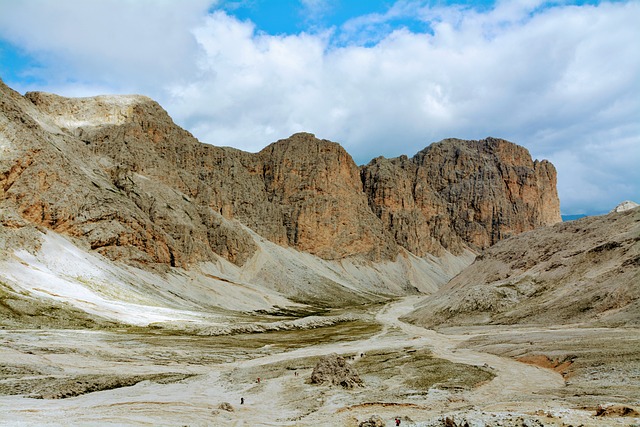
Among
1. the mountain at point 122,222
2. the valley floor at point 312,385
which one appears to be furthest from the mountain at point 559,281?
the mountain at point 122,222

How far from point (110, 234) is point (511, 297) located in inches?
3899

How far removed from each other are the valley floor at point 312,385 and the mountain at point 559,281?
6.39 meters

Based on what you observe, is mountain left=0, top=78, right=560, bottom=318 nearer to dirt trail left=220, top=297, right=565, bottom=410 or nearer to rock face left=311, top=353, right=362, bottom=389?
dirt trail left=220, top=297, right=565, bottom=410

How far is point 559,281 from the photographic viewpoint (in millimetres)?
70812

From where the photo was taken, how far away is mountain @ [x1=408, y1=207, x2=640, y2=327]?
5831 cm

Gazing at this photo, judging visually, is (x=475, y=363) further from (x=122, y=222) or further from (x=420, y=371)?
(x=122, y=222)

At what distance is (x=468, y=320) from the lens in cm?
7400

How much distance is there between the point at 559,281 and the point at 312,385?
167 feet

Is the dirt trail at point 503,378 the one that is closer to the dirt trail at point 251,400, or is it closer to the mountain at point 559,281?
the dirt trail at point 251,400

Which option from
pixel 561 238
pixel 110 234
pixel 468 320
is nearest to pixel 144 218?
pixel 110 234

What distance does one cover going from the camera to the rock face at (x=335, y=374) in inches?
1361

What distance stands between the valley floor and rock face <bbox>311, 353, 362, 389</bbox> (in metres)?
0.93

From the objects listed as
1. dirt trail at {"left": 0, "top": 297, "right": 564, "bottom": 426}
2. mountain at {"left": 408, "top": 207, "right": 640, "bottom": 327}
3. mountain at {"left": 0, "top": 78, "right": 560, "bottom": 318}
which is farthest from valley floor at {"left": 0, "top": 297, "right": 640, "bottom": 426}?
mountain at {"left": 0, "top": 78, "right": 560, "bottom": 318}

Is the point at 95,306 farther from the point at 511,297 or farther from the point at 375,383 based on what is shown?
the point at 511,297
